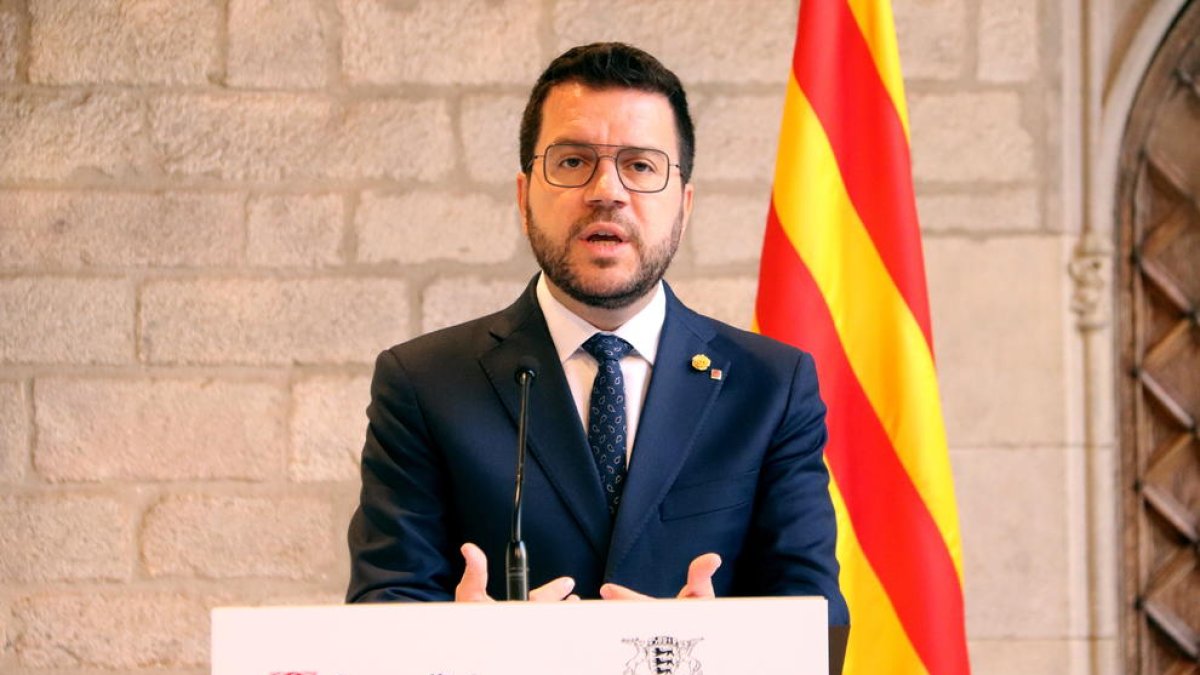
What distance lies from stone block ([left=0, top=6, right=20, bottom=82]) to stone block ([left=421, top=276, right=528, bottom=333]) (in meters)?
1.03

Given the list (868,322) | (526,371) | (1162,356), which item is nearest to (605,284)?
(526,371)

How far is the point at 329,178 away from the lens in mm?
3209

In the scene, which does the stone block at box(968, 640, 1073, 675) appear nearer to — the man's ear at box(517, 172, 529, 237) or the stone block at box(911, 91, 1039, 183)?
the stone block at box(911, 91, 1039, 183)

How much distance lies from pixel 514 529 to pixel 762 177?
190cm

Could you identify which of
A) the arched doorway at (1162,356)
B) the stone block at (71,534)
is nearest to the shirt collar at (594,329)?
the stone block at (71,534)

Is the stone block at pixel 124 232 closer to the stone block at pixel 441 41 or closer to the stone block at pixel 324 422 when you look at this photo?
the stone block at pixel 324 422

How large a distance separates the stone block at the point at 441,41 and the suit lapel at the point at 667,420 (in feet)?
4.62

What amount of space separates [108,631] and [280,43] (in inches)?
52.3

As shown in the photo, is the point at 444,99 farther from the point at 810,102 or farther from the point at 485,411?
the point at 485,411

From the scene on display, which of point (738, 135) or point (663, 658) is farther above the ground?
point (738, 135)

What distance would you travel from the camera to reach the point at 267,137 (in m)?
3.21

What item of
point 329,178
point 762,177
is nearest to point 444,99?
point 329,178

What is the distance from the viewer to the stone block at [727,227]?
3246 millimetres

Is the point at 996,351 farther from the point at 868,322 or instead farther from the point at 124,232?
the point at 124,232
